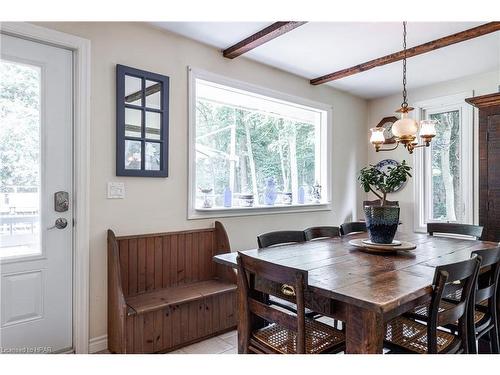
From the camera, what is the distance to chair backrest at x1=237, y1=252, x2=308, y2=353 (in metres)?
1.45

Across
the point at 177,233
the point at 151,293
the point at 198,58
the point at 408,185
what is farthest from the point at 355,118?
the point at 151,293

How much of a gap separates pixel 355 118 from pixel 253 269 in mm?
3596

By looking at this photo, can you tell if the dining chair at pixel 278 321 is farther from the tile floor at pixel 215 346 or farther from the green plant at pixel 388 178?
the green plant at pixel 388 178

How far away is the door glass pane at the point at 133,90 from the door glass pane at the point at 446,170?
3534 mm

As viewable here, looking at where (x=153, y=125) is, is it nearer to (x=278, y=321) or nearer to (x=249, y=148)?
(x=249, y=148)

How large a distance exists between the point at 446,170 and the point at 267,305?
135 inches

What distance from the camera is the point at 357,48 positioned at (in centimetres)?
305

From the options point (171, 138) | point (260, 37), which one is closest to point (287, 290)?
point (171, 138)

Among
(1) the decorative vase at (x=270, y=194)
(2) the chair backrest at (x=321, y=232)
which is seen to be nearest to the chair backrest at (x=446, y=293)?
(2) the chair backrest at (x=321, y=232)

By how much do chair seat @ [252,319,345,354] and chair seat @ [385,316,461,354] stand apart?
278 millimetres

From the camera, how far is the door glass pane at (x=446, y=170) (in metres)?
3.97

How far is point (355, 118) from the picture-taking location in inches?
182

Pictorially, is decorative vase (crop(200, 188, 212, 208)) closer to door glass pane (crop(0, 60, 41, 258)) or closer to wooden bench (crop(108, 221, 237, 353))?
wooden bench (crop(108, 221, 237, 353))
